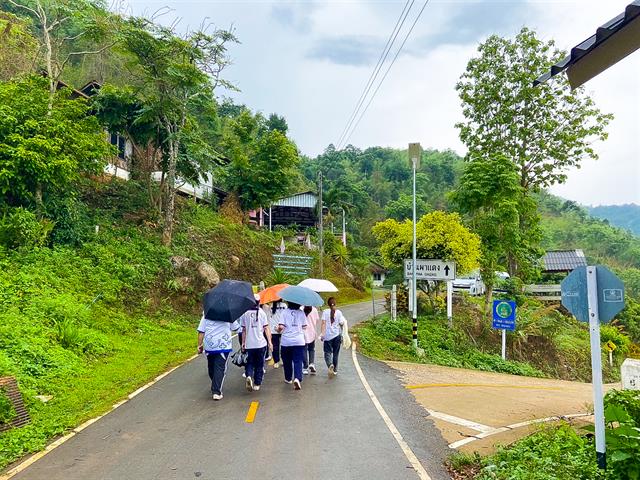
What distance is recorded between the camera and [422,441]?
6.35 metres

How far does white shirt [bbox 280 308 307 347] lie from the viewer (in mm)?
8914

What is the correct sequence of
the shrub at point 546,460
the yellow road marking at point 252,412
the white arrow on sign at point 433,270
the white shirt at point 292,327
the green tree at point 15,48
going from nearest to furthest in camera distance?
the shrub at point 546,460 < the yellow road marking at point 252,412 < the white shirt at point 292,327 < the white arrow on sign at point 433,270 < the green tree at point 15,48

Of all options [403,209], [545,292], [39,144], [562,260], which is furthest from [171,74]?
[403,209]

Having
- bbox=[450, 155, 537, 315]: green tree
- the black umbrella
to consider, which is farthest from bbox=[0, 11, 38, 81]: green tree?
bbox=[450, 155, 537, 315]: green tree

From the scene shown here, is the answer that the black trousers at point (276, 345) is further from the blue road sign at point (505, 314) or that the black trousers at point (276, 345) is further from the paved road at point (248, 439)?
the blue road sign at point (505, 314)

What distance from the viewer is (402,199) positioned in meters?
57.1

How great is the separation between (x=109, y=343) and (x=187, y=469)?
27.0 feet

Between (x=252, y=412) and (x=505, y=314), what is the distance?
36.8 feet

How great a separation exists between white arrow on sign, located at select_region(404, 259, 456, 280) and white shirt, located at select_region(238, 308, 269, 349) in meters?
9.76

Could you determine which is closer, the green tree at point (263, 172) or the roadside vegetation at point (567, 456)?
the roadside vegetation at point (567, 456)

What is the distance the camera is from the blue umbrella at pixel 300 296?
29.3 feet

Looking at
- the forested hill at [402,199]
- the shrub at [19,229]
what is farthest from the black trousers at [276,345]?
the forested hill at [402,199]

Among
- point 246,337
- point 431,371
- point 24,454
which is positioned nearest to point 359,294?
point 431,371

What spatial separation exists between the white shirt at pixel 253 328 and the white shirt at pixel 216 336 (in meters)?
0.65
